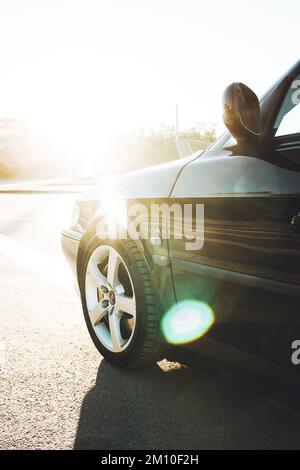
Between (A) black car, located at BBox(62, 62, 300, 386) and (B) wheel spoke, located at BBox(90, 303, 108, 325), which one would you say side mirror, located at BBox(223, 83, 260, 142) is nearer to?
(A) black car, located at BBox(62, 62, 300, 386)

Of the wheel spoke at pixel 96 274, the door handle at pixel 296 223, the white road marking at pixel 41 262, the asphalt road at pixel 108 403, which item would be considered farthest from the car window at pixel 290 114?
the white road marking at pixel 41 262

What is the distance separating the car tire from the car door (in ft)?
0.74

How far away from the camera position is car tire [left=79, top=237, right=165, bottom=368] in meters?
2.39

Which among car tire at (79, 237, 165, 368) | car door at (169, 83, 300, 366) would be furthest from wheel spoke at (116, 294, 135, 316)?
car door at (169, 83, 300, 366)

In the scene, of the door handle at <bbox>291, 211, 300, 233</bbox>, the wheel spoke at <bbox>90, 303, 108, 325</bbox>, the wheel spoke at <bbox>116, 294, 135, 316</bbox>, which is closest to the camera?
the door handle at <bbox>291, 211, 300, 233</bbox>

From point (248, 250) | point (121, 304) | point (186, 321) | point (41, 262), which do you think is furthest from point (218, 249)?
point (41, 262)

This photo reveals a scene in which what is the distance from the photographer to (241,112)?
182 cm

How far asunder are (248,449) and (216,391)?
50cm

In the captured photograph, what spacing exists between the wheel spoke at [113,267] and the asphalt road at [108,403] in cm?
50

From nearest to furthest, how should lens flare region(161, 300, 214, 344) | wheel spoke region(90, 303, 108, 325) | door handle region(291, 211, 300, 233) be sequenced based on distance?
door handle region(291, 211, 300, 233) < lens flare region(161, 300, 214, 344) < wheel spoke region(90, 303, 108, 325)

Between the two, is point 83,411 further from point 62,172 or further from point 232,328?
point 62,172

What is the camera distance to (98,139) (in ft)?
167

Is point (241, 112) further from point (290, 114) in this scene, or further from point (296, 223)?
point (296, 223)

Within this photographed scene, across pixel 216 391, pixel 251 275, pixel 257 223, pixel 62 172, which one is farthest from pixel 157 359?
pixel 62 172
